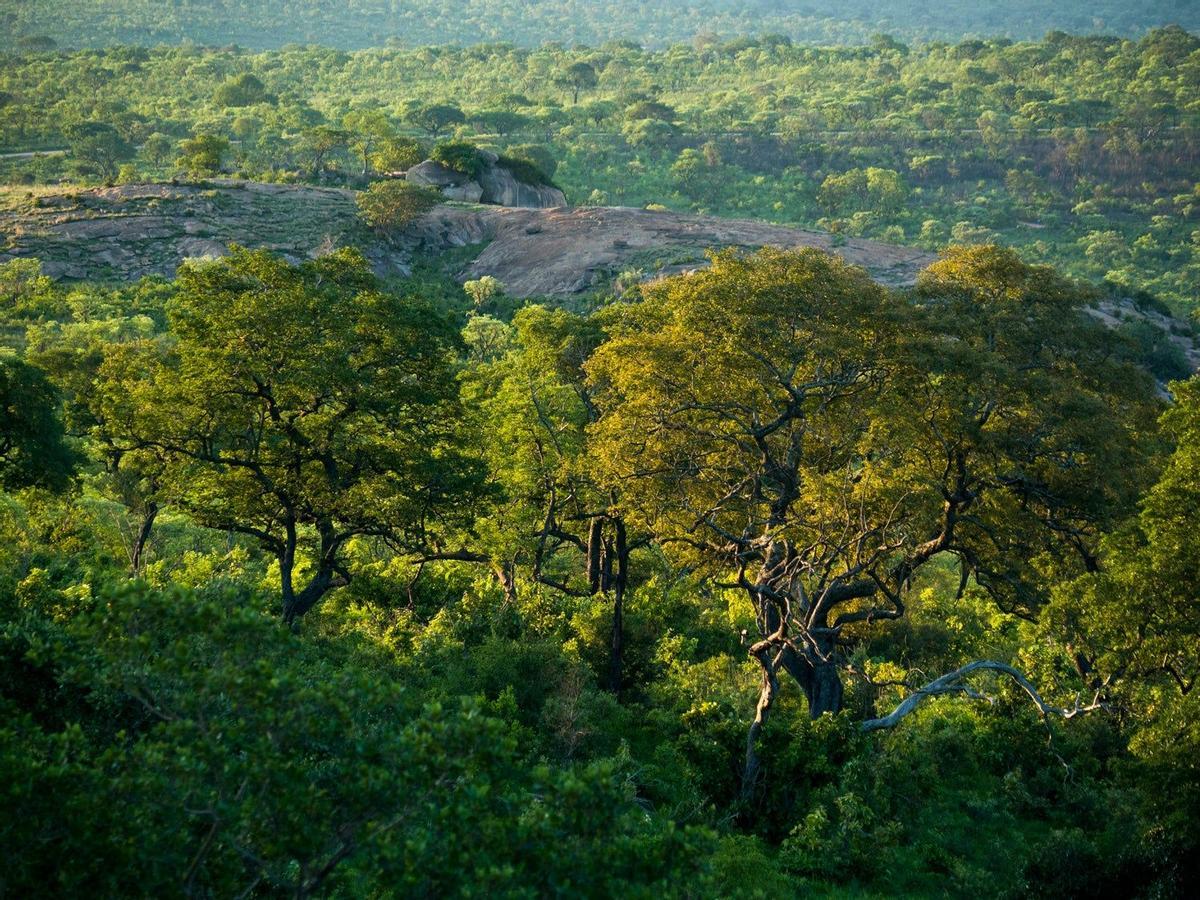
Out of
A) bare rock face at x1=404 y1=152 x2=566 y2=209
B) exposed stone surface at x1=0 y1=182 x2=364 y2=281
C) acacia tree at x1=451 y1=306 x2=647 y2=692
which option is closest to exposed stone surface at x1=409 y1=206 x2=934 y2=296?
bare rock face at x1=404 y1=152 x2=566 y2=209

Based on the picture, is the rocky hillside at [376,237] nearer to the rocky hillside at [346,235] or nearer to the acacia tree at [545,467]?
the rocky hillside at [346,235]

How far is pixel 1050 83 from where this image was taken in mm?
162500

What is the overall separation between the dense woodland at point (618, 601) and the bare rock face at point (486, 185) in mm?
49903

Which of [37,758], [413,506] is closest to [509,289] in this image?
[413,506]

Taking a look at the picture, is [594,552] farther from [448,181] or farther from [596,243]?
[448,181]

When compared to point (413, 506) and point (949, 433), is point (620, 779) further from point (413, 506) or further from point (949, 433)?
point (949, 433)

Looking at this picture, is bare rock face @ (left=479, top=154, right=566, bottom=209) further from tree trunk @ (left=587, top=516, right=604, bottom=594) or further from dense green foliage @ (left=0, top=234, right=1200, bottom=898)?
tree trunk @ (left=587, top=516, right=604, bottom=594)

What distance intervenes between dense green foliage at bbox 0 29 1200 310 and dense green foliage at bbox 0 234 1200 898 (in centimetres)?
6642

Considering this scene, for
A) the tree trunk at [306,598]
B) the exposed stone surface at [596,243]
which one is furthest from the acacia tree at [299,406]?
the exposed stone surface at [596,243]

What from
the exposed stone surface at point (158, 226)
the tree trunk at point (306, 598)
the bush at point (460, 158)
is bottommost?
the tree trunk at point (306, 598)

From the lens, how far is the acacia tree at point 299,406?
59.8 feet

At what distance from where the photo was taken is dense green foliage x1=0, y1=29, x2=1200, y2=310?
9619cm

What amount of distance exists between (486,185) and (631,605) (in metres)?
64.1

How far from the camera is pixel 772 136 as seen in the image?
135m
